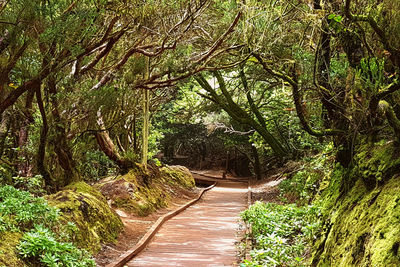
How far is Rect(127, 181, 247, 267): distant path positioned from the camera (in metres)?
7.48

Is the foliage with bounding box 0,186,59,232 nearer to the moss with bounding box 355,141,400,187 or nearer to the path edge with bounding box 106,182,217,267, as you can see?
the path edge with bounding box 106,182,217,267

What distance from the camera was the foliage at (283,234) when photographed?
577cm

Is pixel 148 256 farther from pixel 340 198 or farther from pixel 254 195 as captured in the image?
pixel 254 195

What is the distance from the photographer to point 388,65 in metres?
5.07

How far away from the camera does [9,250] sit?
514cm

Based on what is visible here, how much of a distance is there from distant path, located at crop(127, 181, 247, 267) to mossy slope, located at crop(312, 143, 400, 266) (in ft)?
8.33

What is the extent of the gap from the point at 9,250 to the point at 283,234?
14.9ft

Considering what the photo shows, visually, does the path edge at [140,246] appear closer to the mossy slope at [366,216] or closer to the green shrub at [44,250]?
the green shrub at [44,250]

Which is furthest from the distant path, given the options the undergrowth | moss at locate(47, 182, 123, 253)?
the undergrowth

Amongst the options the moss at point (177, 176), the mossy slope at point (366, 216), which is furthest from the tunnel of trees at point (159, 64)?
the moss at point (177, 176)

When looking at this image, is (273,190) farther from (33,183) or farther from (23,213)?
(23,213)

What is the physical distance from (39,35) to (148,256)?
4522 millimetres

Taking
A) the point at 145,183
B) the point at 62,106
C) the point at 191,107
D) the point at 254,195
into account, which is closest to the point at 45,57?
the point at 62,106

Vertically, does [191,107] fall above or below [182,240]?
above
